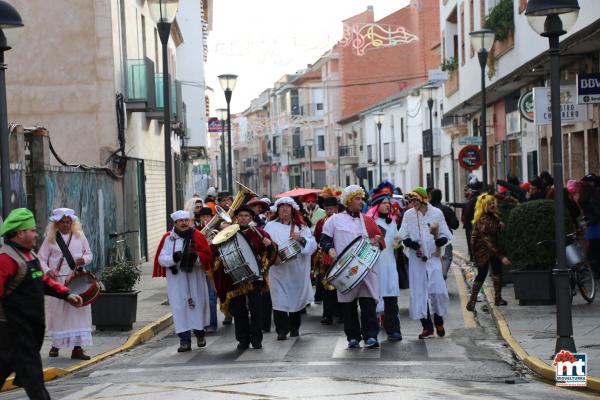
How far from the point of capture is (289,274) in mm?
14352

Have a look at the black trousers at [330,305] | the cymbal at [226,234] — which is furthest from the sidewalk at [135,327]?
the black trousers at [330,305]

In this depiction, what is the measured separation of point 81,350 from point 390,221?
411 centimetres

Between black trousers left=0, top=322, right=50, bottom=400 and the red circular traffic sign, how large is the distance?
19953 mm

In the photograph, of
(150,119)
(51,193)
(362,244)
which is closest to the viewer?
(362,244)

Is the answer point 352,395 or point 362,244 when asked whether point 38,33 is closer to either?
point 362,244

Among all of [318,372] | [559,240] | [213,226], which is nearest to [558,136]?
[559,240]

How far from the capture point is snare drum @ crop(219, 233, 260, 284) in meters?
13.1

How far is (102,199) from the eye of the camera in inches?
942

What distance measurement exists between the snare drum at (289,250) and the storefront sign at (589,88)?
3.80 m

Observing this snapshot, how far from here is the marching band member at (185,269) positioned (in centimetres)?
1330

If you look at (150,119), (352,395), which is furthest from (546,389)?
(150,119)

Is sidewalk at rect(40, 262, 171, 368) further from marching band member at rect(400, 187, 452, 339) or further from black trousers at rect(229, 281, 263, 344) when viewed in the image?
marching band member at rect(400, 187, 452, 339)

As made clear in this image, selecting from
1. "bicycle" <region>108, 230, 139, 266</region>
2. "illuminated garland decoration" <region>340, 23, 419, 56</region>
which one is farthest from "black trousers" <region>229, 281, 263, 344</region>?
"illuminated garland decoration" <region>340, 23, 419, 56</region>

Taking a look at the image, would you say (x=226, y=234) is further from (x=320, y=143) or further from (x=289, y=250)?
(x=320, y=143)
